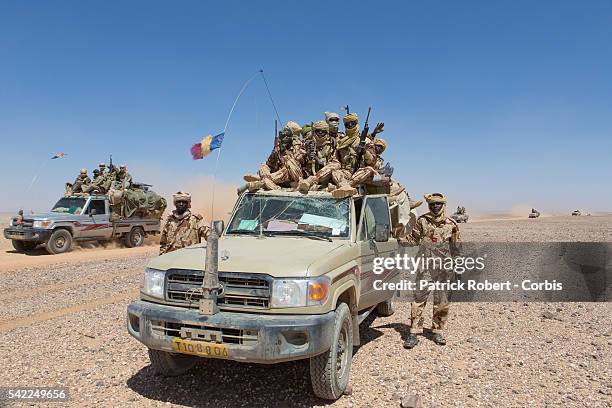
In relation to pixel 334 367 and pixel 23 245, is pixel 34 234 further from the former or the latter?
pixel 334 367

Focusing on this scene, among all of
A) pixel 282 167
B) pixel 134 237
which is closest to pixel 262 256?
pixel 282 167

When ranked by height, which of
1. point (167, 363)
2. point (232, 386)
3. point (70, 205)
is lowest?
point (232, 386)

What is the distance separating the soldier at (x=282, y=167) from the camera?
5891 millimetres

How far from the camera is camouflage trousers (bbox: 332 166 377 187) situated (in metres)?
5.90

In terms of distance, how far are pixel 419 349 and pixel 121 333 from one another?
13.1ft

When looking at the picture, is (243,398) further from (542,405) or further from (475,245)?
(475,245)

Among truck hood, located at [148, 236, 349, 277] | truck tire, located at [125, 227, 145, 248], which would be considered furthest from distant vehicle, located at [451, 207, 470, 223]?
truck hood, located at [148, 236, 349, 277]

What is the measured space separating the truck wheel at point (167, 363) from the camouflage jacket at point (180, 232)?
2.26 metres

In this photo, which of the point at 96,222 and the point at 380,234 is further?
the point at 96,222

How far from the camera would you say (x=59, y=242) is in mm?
14562

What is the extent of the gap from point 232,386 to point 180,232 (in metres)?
2.86

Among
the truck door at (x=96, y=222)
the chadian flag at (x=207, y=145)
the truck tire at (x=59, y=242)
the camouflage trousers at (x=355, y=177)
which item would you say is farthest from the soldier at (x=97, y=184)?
the camouflage trousers at (x=355, y=177)

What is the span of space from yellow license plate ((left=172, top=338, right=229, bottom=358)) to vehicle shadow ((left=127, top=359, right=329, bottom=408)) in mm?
648

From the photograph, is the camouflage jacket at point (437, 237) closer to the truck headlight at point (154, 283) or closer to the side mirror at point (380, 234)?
the side mirror at point (380, 234)
